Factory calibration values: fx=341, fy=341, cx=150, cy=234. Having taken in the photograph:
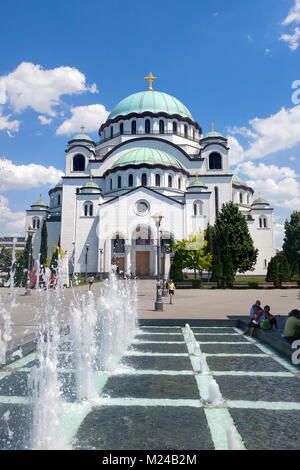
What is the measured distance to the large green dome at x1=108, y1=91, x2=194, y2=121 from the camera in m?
47.7

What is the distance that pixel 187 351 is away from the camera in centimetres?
788

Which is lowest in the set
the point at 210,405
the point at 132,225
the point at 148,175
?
the point at 210,405

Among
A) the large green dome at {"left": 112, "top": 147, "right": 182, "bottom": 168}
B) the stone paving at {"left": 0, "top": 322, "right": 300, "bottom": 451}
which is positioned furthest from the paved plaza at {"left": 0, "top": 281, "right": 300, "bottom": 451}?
the large green dome at {"left": 112, "top": 147, "right": 182, "bottom": 168}

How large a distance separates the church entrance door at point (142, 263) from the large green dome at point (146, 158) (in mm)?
10857

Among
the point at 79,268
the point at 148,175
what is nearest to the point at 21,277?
the point at 79,268

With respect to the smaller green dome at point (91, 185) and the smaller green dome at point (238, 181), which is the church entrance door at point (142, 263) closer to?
the smaller green dome at point (91, 185)

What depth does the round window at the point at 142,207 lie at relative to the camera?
39.5 m

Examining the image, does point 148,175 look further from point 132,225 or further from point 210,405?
point 210,405

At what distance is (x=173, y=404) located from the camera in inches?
190

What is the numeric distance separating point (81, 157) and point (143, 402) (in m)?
45.7

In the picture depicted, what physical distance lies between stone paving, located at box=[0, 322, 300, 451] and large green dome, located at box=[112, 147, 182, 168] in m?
35.4

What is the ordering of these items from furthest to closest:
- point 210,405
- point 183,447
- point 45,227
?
point 45,227, point 210,405, point 183,447

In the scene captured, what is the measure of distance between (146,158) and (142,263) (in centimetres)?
1270
